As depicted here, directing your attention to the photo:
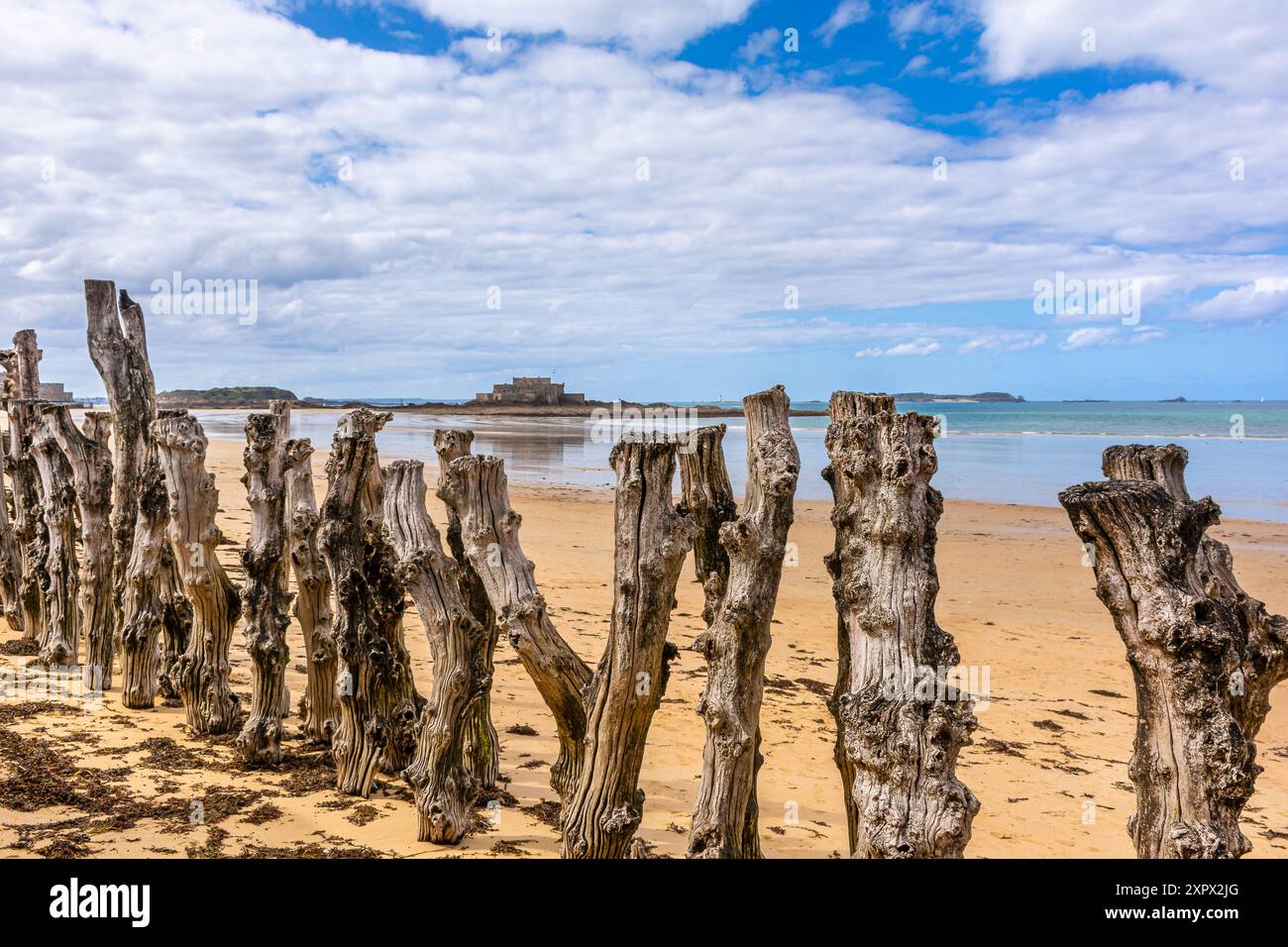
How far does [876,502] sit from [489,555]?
76.0 inches

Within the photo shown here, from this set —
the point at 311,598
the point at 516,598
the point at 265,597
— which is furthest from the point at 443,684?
the point at 265,597

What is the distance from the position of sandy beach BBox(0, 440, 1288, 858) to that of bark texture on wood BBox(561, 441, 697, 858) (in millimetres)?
711

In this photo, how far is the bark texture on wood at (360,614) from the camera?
5.42 m

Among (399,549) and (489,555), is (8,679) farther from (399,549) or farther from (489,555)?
(489,555)

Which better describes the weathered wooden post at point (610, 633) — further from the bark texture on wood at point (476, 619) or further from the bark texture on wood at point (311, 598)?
the bark texture on wood at point (311, 598)

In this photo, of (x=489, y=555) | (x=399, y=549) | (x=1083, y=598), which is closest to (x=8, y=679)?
(x=399, y=549)

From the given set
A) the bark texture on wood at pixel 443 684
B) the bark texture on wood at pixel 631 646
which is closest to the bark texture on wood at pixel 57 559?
the bark texture on wood at pixel 443 684

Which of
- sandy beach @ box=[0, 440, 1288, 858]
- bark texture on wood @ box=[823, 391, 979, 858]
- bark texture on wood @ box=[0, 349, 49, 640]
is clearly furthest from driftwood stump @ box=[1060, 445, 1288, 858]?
bark texture on wood @ box=[0, 349, 49, 640]

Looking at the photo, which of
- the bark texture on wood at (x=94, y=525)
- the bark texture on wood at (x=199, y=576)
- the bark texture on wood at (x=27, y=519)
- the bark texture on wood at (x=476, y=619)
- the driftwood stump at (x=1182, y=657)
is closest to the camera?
the driftwood stump at (x=1182, y=657)

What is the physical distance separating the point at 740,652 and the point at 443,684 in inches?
66.3

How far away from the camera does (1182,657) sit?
3451 millimetres

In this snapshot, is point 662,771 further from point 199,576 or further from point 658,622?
point 199,576

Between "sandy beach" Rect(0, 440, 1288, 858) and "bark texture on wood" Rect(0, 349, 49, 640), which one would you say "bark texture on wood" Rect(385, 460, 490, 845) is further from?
"bark texture on wood" Rect(0, 349, 49, 640)

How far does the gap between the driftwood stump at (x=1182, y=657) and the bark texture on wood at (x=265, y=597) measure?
15.4ft
